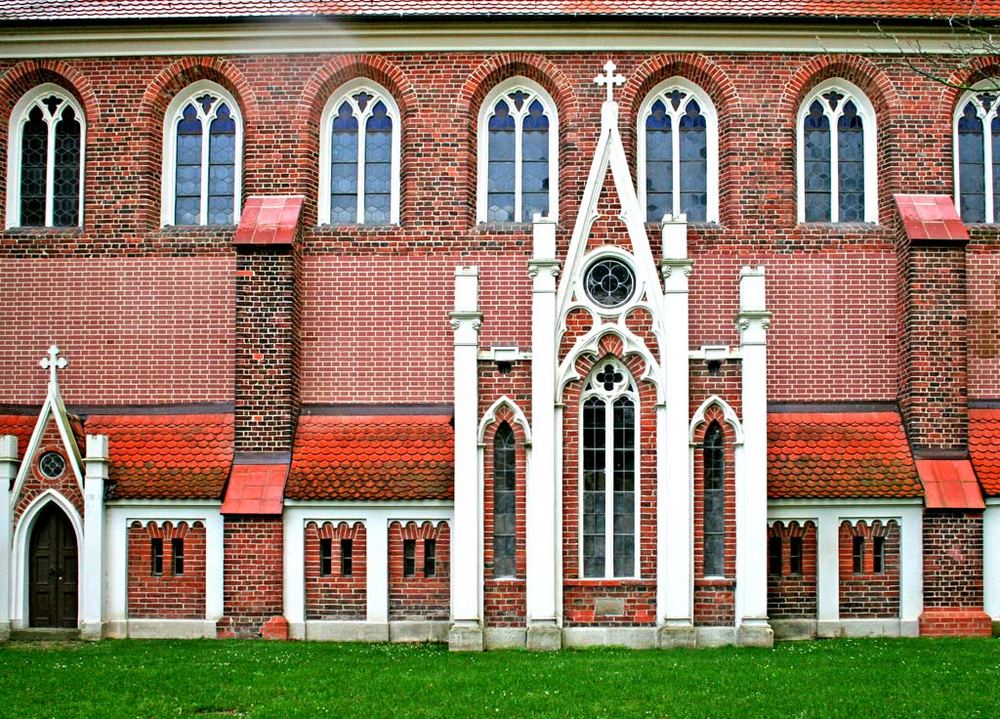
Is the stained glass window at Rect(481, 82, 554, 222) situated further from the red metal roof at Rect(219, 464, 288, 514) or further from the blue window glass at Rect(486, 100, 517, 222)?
the red metal roof at Rect(219, 464, 288, 514)

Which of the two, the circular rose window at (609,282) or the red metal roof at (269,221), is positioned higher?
the red metal roof at (269,221)

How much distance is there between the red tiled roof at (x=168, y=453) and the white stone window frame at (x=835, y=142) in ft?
35.9

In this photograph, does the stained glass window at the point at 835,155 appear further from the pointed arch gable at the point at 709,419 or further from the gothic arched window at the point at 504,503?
the gothic arched window at the point at 504,503

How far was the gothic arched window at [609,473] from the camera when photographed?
22172 mm

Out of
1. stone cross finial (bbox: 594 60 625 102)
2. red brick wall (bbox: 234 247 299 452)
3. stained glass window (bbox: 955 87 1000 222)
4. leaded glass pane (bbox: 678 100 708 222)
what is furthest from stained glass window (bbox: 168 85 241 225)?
stained glass window (bbox: 955 87 1000 222)

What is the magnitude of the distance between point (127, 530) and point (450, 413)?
5.69m

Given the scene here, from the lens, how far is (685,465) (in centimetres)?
2197

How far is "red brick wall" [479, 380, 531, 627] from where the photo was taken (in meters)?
22.0

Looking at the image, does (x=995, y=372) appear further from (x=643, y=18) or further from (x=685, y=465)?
(x=643, y=18)

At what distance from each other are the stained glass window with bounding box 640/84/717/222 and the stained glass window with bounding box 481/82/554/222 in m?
1.77

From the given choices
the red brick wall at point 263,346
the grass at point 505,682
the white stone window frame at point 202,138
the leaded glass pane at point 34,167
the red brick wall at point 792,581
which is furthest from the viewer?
the leaded glass pane at point 34,167

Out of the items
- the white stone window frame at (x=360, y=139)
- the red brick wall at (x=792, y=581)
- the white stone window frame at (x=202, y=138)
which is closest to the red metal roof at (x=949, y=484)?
the red brick wall at (x=792, y=581)

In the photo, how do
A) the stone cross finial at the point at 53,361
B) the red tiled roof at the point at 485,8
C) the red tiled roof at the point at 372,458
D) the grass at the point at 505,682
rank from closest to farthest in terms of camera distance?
the grass at the point at 505,682 < the red tiled roof at the point at 372,458 < the stone cross finial at the point at 53,361 < the red tiled roof at the point at 485,8

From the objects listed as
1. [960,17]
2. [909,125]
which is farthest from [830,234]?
[960,17]
